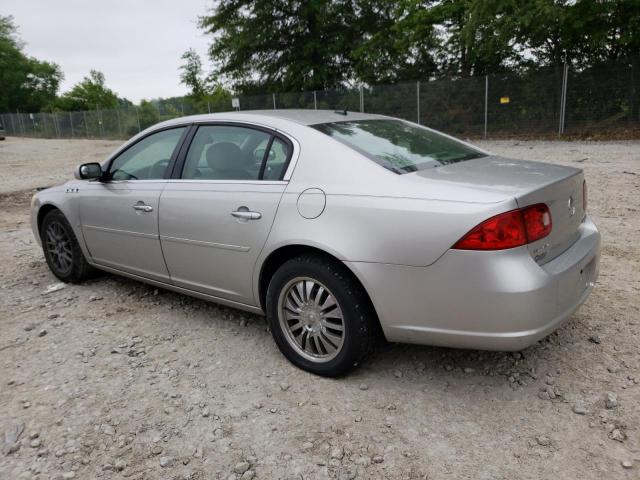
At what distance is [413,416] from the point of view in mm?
2674

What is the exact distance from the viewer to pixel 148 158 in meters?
4.14

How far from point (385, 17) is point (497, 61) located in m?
8.98

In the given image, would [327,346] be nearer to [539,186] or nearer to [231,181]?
[231,181]

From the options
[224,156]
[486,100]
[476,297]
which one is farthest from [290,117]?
[486,100]

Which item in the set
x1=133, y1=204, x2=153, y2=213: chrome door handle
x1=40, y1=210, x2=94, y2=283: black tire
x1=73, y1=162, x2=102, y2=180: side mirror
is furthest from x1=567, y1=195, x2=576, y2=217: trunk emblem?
x1=40, y1=210, x2=94, y2=283: black tire

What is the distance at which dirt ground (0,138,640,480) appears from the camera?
2375 mm

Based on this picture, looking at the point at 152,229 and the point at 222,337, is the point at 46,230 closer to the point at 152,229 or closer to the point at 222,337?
the point at 152,229

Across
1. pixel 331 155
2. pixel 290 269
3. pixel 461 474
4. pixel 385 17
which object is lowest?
pixel 461 474

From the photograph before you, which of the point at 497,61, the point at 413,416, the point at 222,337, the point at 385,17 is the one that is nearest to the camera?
the point at 413,416

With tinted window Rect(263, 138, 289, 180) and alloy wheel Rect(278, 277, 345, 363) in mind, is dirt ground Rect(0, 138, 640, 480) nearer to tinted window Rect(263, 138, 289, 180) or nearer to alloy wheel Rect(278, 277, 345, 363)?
alloy wheel Rect(278, 277, 345, 363)

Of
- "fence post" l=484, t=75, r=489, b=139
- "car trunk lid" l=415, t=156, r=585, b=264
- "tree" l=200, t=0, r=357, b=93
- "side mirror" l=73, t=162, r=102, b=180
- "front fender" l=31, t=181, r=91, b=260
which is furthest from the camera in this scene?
"tree" l=200, t=0, r=357, b=93

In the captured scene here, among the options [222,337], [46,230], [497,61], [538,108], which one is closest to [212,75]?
[497,61]

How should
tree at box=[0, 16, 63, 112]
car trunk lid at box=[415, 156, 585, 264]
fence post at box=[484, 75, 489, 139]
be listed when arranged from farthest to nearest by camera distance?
tree at box=[0, 16, 63, 112], fence post at box=[484, 75, 489, 139], car trunk lid at box=[415, 156, 585, 264]

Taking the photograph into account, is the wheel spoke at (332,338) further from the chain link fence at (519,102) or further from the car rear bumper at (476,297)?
A: the chain link fence at (519,102)
